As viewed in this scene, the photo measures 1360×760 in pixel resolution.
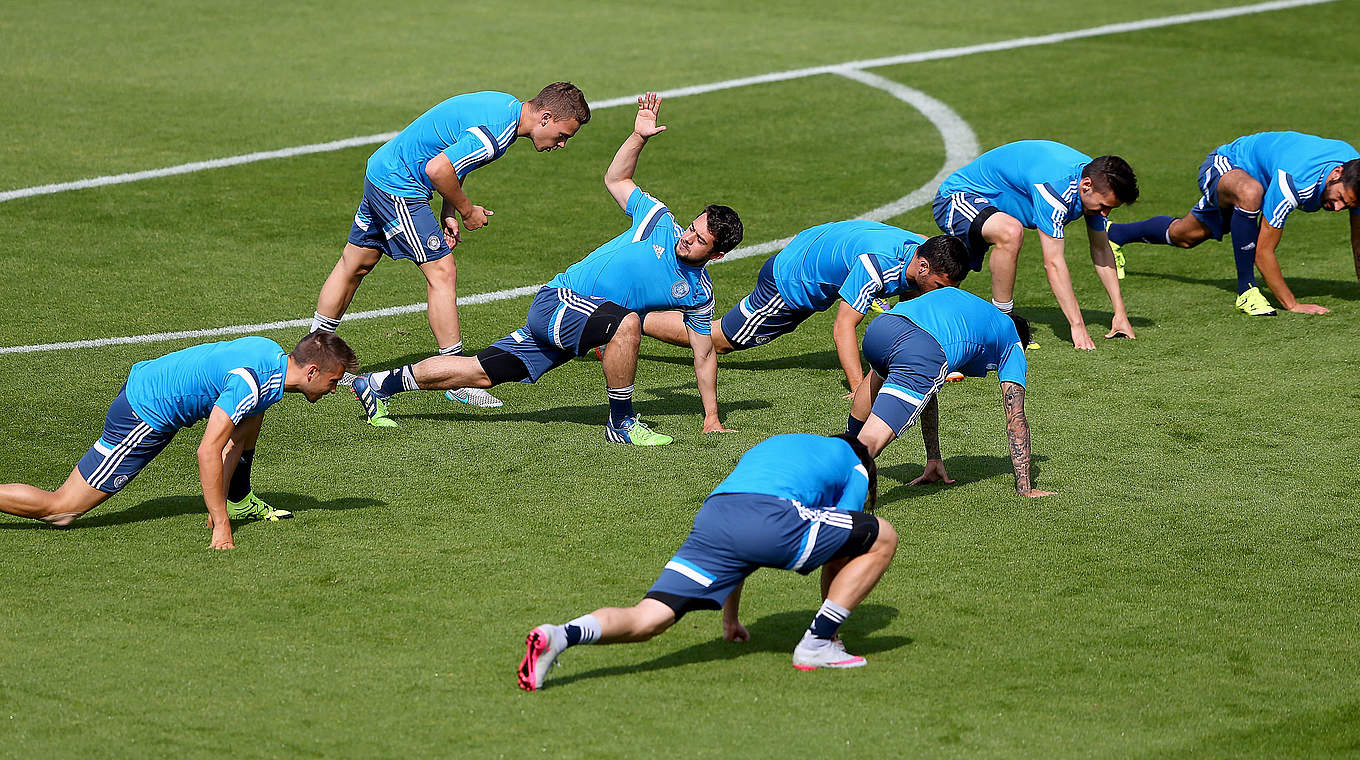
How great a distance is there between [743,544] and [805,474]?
0.39m

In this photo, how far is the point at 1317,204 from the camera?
1175 cm

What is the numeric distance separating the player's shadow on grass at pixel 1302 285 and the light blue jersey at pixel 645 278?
529 cm

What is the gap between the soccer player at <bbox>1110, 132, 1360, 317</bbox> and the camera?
38.1 feet

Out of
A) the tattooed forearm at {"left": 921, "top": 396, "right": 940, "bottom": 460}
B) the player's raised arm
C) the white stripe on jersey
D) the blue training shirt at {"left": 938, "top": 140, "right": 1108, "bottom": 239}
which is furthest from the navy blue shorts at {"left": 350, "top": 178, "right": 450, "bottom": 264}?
the blue training shirt at {"left": 938, "top": 140, "right": 1108, "bottom": 239}

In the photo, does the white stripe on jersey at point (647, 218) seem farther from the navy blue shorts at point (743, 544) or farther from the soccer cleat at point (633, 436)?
the navy blue shorts at point (743, 544)

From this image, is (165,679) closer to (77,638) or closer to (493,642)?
(77,638)

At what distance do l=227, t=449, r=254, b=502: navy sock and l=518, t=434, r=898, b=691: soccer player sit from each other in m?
2.48

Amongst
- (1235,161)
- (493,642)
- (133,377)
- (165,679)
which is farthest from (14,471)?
(1235,161)

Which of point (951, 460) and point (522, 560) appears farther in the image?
point (951, 460)

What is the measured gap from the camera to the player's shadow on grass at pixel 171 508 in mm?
7793

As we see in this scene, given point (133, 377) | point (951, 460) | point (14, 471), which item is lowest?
point (951, 460)

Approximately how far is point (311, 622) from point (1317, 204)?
28.4 ft

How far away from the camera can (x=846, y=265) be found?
9938 mm

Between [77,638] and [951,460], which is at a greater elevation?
[77,638]
